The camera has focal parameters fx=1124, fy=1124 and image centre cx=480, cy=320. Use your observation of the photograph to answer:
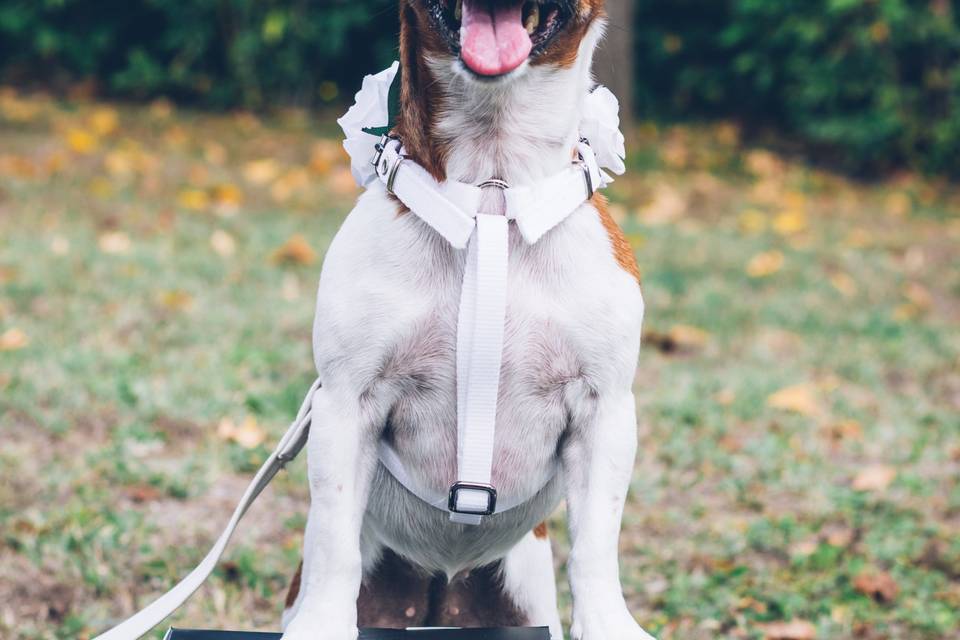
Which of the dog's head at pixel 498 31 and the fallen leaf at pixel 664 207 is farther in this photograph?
the fallen leaf at pixel 664 207

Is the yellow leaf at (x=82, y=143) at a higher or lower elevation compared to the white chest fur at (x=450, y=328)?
higher

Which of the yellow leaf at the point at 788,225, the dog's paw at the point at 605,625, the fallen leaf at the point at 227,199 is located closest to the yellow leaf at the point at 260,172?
the fallen leaf at the point at 227,199

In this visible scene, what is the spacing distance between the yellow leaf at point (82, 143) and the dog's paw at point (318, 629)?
715 cm

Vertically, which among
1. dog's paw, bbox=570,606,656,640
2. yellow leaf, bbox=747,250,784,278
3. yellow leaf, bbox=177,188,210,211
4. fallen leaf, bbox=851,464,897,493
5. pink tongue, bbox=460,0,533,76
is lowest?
dog's paw, bbox=570,606,656,640

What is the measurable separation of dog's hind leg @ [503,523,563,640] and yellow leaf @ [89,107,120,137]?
772 cm

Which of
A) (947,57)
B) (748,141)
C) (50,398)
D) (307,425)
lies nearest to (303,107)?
(748,141)

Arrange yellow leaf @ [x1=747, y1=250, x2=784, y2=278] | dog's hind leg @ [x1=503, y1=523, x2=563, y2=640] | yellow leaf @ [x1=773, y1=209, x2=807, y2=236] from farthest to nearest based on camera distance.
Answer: yellow leaf @ [x1=773, y1=209, x2=807, y2=236] < yellow leaf @ [x1=747, y1=250, x2=784, y2=278] < dog's hind leg @ [x1=503, y1=523, x2=563, y2=640]

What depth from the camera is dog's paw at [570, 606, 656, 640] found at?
202cm

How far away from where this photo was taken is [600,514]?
207cm

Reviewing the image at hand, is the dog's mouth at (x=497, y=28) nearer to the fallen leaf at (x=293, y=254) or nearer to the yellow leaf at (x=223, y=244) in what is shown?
the fallen leaf at (x=293, y=254)

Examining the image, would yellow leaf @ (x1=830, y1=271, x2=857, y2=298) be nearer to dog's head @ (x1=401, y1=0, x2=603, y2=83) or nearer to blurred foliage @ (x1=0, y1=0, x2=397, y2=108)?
dog's head @ (x1=401, y1=0, x2=603, y2=83)

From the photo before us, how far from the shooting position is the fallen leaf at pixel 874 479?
4.04 meters

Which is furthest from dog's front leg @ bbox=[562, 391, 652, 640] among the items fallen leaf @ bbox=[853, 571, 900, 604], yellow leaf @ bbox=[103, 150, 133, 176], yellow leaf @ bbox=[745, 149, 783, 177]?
yellow leaf @ bbox=[745, 149, 783, 177]

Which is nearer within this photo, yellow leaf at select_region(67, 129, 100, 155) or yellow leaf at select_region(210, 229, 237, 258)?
yellow leaf at select_region(210, 229, 237, 258)
